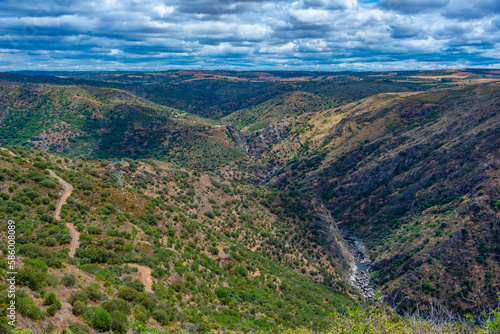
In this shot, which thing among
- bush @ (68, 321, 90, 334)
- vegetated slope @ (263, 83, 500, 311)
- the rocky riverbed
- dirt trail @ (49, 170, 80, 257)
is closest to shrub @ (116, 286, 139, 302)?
bush @ (68, 321, 90, 334)

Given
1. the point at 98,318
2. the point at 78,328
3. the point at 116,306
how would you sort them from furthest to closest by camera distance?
the point at 116,306
the point at 98,318
the point at 78,328

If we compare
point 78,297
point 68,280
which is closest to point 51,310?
point 78,297

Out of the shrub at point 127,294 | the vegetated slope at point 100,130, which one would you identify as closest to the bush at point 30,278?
the shrub at point 127,294

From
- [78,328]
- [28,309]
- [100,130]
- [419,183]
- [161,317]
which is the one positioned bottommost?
[419,183]

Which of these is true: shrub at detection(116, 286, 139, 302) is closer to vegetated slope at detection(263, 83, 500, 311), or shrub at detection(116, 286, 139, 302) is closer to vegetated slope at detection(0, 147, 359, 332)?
vegetated slope at detection(0, 147, 359, 332)

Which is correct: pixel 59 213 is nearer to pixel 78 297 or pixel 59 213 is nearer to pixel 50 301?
pixel 78 297

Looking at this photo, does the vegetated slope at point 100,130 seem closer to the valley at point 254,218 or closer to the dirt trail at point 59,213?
the valley at point 254,218

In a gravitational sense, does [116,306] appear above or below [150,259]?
above
